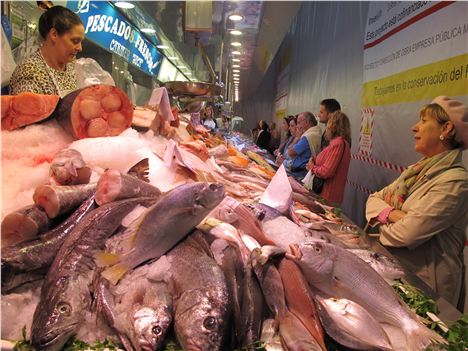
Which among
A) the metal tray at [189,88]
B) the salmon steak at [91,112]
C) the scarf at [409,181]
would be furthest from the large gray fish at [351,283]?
the metal tray at [189,88]

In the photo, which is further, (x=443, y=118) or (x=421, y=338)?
(x=443, y=118)

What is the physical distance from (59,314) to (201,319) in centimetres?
38

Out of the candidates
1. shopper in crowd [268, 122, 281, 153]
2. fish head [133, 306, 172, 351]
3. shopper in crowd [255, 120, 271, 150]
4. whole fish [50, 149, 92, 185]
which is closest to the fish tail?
fish head [133, 306, 172, 351]

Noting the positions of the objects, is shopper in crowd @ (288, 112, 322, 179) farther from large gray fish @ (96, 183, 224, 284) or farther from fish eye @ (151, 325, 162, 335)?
fish eye @ (151, 325, 162, 335)

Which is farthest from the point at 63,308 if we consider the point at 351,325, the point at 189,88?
the point at 189,88

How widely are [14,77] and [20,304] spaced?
1919 mm

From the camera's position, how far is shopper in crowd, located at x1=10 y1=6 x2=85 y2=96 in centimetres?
263

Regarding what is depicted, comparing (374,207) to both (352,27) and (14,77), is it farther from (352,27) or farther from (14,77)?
(352,27)

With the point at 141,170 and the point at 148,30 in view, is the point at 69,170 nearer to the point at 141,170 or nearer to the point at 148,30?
the point at 141,170

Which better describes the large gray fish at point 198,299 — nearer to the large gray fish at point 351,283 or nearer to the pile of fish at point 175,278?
the pile of fish at point 175,278

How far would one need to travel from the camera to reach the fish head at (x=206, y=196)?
1.41 metres

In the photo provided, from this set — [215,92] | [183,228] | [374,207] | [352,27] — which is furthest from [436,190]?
[352,27]

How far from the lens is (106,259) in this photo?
1280 millimetres

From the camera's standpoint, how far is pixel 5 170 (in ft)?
5.72
